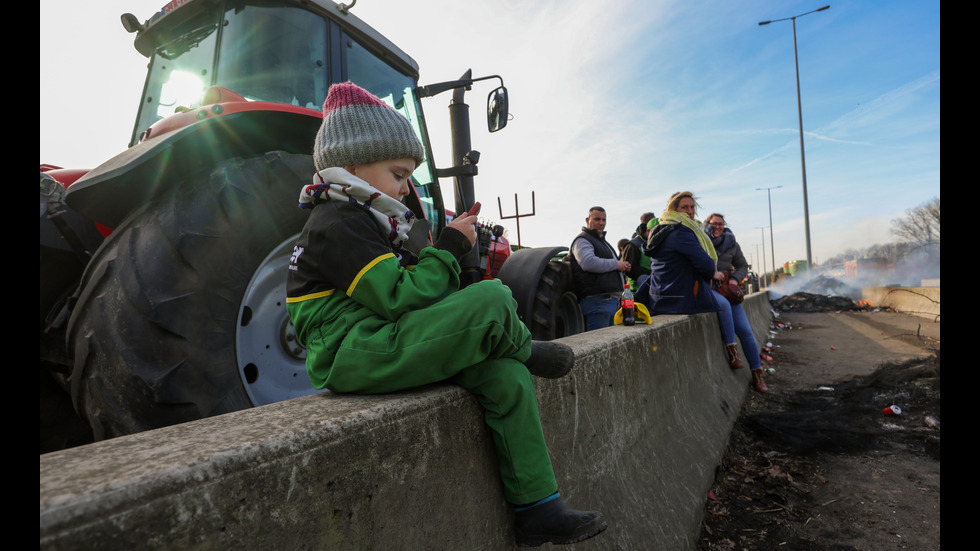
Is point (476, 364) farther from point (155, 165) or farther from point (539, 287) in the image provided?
point (539, 287)

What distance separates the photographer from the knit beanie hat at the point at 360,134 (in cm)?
185

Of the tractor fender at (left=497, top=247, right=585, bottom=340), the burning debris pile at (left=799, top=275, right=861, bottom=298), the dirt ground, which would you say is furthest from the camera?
the burning debris pile at (left=799, top=275, right=861, bottom=298)

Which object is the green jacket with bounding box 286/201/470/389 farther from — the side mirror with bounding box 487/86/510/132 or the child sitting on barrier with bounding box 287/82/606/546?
the side mirror with bounding box 487/86/510/132

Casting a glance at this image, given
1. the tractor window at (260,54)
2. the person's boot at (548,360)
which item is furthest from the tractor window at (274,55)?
the person's boot at (548,360)

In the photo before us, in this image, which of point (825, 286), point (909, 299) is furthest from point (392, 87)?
point (825, 286)

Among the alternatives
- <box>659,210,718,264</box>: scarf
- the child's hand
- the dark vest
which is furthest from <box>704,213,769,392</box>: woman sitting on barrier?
the child's hand

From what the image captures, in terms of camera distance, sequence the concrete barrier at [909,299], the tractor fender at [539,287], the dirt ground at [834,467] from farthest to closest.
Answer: the concrete barrier at [909,299], the tractor fender at [539,287], the dirt ground at [834,467]

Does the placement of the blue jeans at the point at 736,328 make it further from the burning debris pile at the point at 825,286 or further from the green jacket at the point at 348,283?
the burning debris pile at the point at 825,286

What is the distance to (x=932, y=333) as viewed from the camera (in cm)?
1019

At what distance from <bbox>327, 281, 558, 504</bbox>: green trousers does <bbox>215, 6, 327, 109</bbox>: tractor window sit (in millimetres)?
2544

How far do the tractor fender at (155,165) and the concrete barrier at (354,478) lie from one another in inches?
54.9

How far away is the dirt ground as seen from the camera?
9.10 ft

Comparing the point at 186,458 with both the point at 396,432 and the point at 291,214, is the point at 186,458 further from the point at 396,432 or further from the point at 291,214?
the point at 291,214
